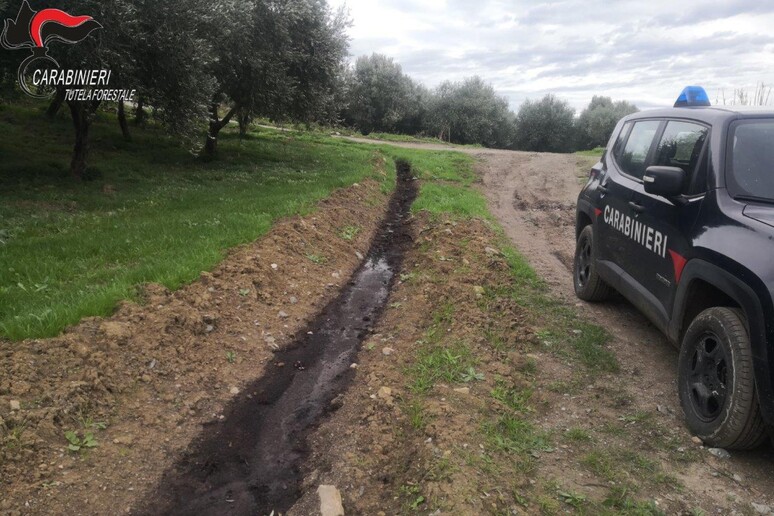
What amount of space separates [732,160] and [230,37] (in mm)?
13693

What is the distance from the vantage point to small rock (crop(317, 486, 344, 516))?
3.56 m

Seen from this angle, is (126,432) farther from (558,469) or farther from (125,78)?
(125,78)

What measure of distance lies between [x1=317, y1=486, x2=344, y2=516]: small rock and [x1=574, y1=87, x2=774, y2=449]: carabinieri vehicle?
2.65 m

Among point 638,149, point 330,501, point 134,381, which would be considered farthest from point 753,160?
point 134,381

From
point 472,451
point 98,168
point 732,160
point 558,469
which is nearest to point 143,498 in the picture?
point 472,451

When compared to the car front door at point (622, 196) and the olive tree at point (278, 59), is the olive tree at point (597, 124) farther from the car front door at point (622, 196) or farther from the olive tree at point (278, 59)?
the car front door at point (622, 196)

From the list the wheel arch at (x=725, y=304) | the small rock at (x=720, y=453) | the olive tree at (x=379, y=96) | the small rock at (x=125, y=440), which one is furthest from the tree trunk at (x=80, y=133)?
the olive tree at (x=379, y=96)

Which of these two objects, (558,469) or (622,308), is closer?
(558,469)

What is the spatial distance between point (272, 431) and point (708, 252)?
3.83 metres

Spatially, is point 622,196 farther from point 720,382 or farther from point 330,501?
point 330,501

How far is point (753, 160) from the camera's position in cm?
405

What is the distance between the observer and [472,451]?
12.7 ft

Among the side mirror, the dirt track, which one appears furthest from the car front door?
the side mirror

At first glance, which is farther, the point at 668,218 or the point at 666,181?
the point at 668,218
